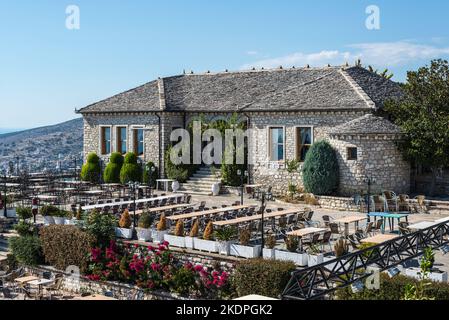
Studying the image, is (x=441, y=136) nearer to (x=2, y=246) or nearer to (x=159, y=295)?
(x=159, y=295)

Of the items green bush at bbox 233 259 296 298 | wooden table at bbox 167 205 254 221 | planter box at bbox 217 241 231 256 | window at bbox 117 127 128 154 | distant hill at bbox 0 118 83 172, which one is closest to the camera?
green bush at bbox 233 259 296 298

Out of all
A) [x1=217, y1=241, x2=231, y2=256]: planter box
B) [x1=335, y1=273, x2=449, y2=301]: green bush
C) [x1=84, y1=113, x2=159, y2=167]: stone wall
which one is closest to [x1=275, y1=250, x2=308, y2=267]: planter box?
[x1=217, y1=241, x2=231, y2=256]: planter box

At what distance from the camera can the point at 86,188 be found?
31188 millimetres

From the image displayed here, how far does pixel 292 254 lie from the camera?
56.5 ft

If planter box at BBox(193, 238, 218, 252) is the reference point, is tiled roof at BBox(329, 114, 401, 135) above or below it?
above

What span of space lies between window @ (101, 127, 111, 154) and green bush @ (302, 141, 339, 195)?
13.6 meters

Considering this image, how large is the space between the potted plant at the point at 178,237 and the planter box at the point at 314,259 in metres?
4.40

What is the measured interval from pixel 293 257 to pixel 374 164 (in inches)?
418

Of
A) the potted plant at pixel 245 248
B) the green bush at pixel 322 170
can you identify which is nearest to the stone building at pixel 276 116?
the green bush at pixel 322 170

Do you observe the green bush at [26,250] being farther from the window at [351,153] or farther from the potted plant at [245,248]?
the window at [351,153]

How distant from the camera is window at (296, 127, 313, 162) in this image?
2950 cm

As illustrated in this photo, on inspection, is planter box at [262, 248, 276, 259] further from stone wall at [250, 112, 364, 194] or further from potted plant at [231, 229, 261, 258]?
stone wall at [250, 112, 364, 194]

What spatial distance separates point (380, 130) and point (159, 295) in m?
12.8

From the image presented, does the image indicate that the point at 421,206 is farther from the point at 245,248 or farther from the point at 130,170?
the point at 130,170
